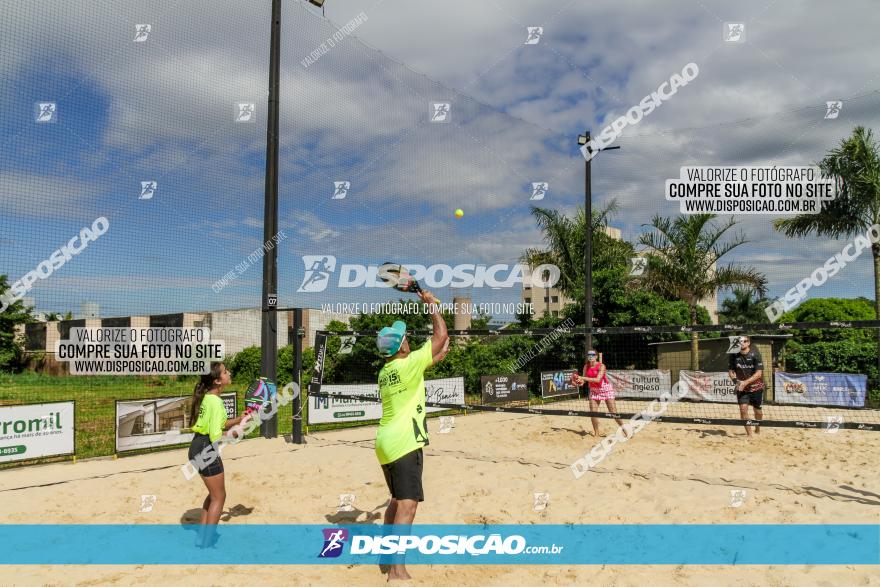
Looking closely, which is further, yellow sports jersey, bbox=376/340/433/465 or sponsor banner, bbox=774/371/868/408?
sponsor banner, bbox=774/371/868/408

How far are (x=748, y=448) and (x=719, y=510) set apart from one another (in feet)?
12.8

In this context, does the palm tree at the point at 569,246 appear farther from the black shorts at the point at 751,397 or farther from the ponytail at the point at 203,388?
the ponytail at the point at 203,388

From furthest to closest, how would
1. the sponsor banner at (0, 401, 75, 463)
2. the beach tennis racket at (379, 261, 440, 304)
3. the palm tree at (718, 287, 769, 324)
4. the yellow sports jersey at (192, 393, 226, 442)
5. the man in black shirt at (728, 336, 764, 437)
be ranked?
1. the palm tree at (718, 287, 769, 324)
2. the man in black shirt at (728, 336, 764, 437)
3. the sponsor banner at (0, 401, 75, 463)
4. the yellow sports jersey at (192, 393, 226, 442)
5. the beach tennis racket at (379, 261, 440, 304)

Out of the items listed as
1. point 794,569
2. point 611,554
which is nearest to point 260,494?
point 611,554

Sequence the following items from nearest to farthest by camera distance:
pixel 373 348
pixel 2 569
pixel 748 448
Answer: pixel 2 569, pixel 748 448, pixel 373 348

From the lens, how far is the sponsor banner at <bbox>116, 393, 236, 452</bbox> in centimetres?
966

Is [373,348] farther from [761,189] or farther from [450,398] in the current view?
[761,189]

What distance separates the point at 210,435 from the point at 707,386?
53.5 feet

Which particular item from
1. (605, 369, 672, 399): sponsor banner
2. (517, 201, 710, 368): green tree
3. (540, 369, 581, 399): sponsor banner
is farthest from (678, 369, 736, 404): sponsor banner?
(540, 369, 581, 399): sponsor banner

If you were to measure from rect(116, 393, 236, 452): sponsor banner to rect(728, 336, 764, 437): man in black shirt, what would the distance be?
874cm

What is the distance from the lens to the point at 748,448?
905 centimetres

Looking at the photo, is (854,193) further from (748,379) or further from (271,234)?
(271,234)

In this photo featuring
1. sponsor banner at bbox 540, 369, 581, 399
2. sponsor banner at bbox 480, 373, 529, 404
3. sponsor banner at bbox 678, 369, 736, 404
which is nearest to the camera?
sponsor banner at bbox 480, 373, 529, 404

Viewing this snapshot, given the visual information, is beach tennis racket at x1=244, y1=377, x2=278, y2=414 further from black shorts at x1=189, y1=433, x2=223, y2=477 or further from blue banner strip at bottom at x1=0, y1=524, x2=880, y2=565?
blue banner strip at bottom at x1=0, y1=524, x2=880, y2=565
